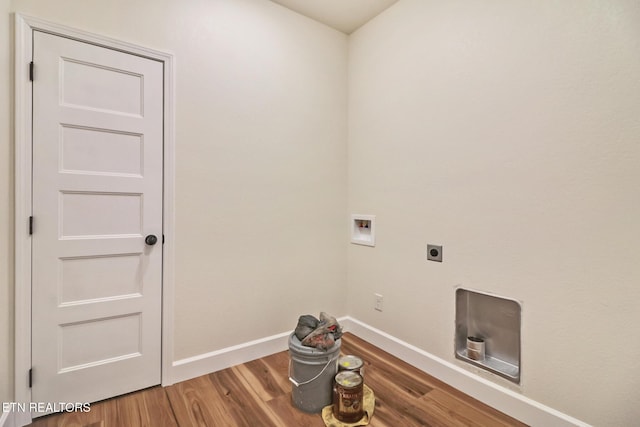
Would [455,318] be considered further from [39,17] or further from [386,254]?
[39,17]

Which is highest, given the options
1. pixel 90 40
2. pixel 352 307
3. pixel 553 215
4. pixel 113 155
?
pixel 90 40

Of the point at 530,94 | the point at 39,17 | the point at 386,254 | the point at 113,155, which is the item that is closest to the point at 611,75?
the point at 530,94

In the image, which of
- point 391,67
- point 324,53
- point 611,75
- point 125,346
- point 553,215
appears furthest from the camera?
point 324,53

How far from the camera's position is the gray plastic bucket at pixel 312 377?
168 centimetres

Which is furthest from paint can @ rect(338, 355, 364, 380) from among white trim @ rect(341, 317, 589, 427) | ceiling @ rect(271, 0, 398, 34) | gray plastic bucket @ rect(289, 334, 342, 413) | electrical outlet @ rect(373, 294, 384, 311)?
ceiling @ rect(271, 0, 398, 34)

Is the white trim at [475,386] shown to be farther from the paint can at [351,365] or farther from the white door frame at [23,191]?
the white door frame at [23,191]

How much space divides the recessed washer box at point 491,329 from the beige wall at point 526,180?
0.24 ft

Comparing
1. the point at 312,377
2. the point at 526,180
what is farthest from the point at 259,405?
the point at 526,180

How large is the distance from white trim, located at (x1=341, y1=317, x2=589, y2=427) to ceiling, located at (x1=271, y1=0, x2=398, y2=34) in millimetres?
2578

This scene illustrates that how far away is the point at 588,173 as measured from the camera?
1.40 meters

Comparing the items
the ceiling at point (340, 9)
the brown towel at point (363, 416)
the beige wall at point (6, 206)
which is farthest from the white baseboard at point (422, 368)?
the ceiling at point (340, 9)

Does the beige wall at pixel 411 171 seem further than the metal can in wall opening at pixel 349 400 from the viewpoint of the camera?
No

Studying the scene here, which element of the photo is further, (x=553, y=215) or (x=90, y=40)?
(x=90, y=40)

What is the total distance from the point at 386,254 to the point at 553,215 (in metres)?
1.13
